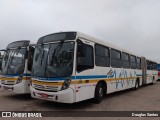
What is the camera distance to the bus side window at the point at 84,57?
7461mm

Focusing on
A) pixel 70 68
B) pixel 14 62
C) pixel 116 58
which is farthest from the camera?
pixel 116 58

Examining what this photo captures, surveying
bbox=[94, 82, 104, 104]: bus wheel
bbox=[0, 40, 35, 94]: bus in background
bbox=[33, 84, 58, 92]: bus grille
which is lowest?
bbox=[94, 82, 104, 104]: bus wheel

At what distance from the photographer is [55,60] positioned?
745 cm

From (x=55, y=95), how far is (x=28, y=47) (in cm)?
401

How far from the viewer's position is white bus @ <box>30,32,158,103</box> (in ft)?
23.3

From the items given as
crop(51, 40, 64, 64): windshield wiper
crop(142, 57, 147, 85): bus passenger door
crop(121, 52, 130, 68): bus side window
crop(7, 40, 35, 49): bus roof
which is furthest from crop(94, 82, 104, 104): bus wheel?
crop(142, 57, 147, 85): bus passenger door

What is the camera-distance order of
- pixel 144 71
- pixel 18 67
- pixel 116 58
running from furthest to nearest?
pixel 144 71 < pixel 116 58 < pixel 18 67

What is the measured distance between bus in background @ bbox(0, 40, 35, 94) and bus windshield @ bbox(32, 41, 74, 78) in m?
1.77

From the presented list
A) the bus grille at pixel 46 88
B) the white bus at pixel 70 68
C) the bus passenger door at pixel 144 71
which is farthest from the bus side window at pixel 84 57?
the bus passenger door at pixel 144 71

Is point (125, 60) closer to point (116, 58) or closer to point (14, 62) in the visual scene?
point (116, 58)

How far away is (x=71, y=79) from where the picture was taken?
7.06m

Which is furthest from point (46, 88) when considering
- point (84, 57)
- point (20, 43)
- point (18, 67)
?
point (20, 43)

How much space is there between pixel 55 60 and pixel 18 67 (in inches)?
126

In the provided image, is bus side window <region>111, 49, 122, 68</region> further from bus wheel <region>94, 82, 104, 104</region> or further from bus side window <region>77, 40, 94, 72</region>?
bus side window <region>77, 40, 94, 72</region>
